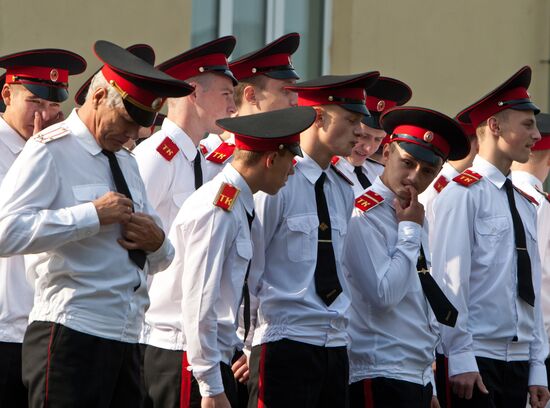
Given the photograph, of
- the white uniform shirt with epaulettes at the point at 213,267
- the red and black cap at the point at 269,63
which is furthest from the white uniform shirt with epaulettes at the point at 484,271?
the white uniform shirt with epaulettes at the point at 213,267

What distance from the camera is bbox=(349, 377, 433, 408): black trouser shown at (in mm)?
5914

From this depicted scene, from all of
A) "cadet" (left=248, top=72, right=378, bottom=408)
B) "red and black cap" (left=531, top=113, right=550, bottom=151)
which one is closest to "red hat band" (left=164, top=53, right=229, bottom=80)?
"cadet" (left=248, top=72, right=378, bottom=408)

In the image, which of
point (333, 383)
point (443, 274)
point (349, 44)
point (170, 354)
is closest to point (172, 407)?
point (170, 354)

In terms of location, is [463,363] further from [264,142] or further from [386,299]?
[264,142]

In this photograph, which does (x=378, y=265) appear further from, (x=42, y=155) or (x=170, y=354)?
(x=42, y=155)

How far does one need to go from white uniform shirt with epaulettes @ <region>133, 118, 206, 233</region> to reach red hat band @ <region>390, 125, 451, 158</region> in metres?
1.01

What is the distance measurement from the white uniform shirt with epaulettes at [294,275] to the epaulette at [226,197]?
1.14ft

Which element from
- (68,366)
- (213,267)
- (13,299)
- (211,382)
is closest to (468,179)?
(213,267)

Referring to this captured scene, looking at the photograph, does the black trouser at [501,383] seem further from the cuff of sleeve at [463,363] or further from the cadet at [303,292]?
the cadet at [303,292]

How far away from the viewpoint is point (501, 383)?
6645mm

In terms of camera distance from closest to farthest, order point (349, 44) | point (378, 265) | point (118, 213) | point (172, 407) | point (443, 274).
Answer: point (118, 213) < point (172, 407) < point (378, 265) < point (443, 274) < point (349, 44)

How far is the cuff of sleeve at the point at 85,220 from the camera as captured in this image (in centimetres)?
468

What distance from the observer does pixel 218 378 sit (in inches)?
203

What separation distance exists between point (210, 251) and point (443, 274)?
1.81 metres
